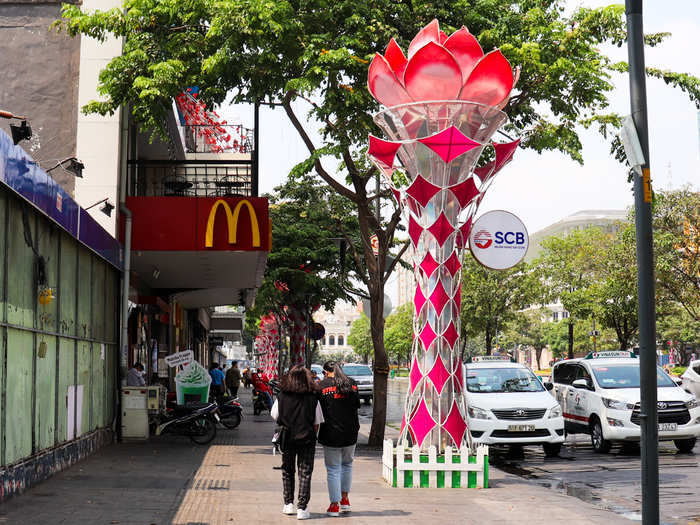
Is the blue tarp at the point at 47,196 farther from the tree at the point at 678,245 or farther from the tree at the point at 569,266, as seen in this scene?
the tree at the point at 569,266

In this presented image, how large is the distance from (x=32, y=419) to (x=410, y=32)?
9.09 m

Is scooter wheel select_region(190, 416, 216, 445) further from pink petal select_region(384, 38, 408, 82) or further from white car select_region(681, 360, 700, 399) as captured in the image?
white car select_region(681, 360, 700, 399)

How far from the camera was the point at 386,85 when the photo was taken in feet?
41.4

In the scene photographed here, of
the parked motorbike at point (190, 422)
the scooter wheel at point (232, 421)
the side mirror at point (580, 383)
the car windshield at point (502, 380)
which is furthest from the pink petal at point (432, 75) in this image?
the scooter wheel at point (232, 421)

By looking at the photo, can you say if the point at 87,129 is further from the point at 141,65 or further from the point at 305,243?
the point at 305,243

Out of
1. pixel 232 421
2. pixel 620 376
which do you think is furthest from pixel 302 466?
pixel 232 421

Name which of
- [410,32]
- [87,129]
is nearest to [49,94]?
[87,129]

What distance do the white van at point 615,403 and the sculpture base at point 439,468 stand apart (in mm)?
5854

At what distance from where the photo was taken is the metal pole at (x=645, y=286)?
6.54 m

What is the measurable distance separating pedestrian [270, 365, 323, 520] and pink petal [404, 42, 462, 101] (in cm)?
458

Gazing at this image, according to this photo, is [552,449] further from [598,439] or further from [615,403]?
[615,403]

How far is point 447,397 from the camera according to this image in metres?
12.4

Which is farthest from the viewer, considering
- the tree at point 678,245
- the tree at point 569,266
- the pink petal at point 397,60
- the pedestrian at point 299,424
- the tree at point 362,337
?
the tree at point 362,337

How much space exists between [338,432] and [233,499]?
197 centimetres
